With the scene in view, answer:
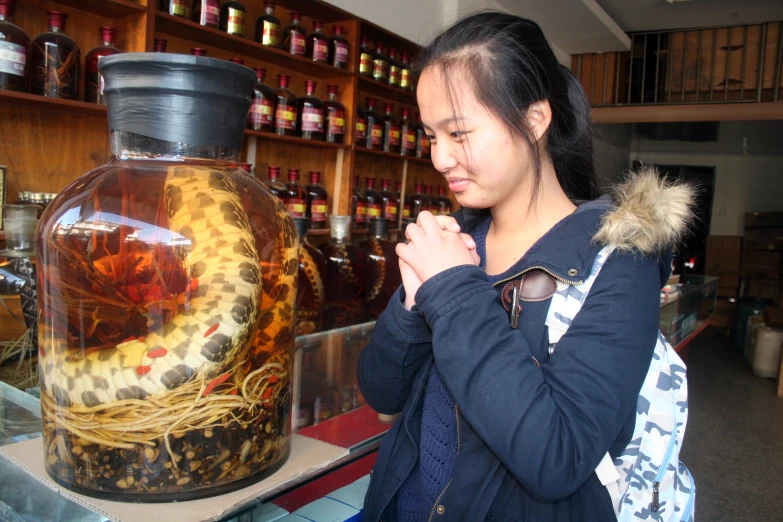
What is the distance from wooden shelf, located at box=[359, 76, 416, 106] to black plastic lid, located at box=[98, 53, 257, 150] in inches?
87.8

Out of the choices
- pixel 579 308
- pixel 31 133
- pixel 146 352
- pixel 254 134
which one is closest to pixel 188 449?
pixel 146 352

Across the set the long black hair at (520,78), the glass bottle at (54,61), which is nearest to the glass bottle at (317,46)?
the glass bottle at (54,61)

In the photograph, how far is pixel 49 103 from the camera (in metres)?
1.62

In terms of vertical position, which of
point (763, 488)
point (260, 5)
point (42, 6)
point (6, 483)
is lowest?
point (763, 488)

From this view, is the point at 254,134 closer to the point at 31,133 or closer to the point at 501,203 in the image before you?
the point at 31,133

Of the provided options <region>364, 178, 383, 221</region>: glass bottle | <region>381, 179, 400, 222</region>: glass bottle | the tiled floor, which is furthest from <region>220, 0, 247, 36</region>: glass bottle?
the tiled floor

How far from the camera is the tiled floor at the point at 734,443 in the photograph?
251cm

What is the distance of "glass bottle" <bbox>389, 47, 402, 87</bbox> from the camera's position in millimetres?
2910

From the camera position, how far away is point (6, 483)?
646 mm

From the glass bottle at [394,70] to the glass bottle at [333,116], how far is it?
15.4 inches

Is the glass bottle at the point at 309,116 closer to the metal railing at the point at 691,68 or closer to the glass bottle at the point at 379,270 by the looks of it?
the glass bottle at the point at 379,270

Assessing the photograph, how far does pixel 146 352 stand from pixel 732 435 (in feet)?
11.6

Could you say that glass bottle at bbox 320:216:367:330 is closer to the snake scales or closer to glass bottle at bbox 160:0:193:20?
glass bottle at bbox 160:0:193:20

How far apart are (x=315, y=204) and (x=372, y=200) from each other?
457 mm
